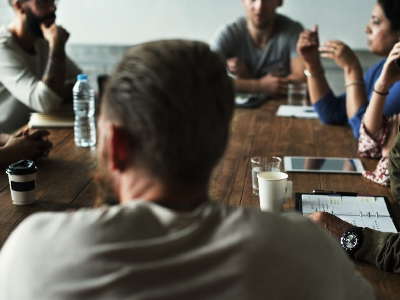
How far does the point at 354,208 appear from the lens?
160cm

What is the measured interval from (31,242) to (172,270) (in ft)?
0.63

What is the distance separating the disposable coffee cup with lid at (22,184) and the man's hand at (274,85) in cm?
202

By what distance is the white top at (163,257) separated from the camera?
714mm

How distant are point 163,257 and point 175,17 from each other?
4049 millimetres

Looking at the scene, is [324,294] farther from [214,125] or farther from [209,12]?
[209,12]

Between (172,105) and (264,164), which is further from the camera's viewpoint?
(264,164)

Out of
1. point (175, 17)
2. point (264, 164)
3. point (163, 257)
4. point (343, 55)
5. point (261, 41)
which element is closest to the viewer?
point (163, 257)

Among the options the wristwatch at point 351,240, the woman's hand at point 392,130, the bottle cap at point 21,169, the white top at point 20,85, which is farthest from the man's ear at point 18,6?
the wristwatch at point 351,240

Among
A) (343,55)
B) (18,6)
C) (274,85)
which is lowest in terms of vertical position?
(274,85)

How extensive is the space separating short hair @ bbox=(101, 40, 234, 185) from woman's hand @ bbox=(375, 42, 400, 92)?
160 centimetres

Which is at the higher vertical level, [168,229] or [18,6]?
[168,229]

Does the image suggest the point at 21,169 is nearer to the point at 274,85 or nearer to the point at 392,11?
the point at 392,11

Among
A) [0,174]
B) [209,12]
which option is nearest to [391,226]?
[0,174]

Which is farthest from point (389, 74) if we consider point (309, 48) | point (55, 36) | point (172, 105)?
point (172, 105)
